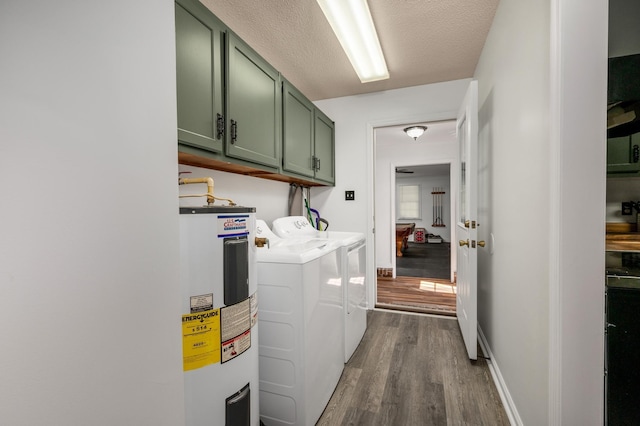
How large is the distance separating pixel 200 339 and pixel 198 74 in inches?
46.5

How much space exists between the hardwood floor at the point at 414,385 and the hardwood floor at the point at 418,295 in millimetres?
583

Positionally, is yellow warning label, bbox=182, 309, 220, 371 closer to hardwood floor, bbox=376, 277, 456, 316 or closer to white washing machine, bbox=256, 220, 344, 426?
white washing machine, bbox=256, 220, 344, 426

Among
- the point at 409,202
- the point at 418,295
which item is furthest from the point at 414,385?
the point at 409,202

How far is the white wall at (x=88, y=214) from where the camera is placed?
41 cm

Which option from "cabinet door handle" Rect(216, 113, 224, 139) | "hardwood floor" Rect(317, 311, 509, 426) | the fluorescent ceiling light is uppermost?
the fluorescent ceiling light

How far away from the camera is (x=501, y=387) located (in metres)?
1.70

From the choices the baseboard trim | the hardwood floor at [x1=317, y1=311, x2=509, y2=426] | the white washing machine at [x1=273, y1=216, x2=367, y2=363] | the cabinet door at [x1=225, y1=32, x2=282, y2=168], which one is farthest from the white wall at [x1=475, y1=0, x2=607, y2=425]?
the cabinet door at [x1=225, y1=32, x2=282, y2=168]

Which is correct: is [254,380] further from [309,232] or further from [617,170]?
[617,170]

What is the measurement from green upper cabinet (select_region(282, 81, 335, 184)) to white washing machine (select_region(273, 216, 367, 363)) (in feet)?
1.61

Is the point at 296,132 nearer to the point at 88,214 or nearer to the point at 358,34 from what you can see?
the point at 358,34

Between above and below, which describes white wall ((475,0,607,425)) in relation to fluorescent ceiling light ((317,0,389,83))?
below

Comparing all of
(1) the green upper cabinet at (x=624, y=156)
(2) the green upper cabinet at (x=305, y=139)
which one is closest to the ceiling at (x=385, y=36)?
(2) the green upper cabinet at (x=305, y=139)

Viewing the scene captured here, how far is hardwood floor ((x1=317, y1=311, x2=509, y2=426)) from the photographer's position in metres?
1.54

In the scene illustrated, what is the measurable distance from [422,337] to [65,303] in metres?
2.59
